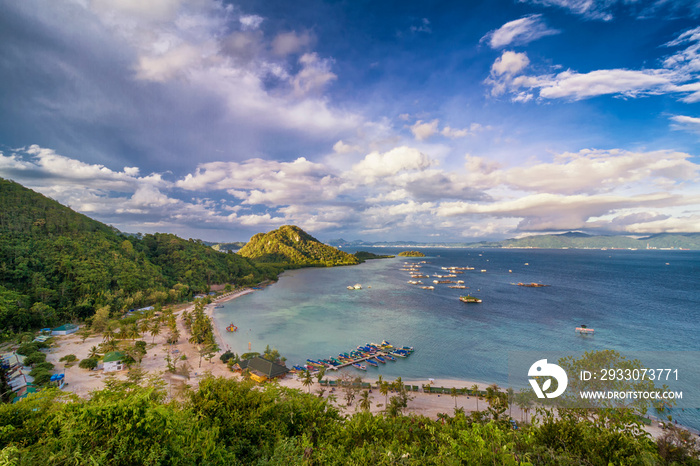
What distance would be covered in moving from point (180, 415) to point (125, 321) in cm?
3792

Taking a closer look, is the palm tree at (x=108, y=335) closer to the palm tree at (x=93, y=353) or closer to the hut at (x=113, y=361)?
the palm tree at (x=93, y=353)

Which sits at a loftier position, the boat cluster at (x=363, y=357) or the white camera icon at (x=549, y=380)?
the white camera icon at (x=549, y=380)

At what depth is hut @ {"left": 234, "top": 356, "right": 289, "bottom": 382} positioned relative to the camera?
25.0 metres

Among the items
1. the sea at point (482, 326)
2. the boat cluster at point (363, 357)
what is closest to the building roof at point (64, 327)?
the sea at point (482, 326)

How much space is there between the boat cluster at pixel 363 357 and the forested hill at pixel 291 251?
9869cm

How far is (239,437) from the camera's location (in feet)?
29.3

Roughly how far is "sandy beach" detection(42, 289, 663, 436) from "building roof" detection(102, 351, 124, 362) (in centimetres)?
110

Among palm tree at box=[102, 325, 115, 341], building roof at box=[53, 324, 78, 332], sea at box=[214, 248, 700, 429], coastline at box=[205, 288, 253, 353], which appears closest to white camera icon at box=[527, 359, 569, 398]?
sea at box=[214, 248, 700, 429]

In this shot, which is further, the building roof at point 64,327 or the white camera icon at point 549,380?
the building roof at point 64,327

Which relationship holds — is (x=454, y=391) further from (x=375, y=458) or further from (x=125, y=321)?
(x=125, y=321)

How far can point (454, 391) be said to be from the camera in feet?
75.0

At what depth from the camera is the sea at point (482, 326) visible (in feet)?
95.6

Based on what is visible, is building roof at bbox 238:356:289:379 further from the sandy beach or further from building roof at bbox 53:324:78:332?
building roof at bbox 53:324:78:332

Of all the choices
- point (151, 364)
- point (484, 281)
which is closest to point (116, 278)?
point (151, 364)
